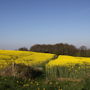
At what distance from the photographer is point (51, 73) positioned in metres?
12.6

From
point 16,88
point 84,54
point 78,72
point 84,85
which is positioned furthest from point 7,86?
point 84,54

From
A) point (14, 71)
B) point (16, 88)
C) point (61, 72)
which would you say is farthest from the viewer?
point (61, 72)

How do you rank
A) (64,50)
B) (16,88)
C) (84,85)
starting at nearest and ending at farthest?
(16,88)
(84,85)
(64,50)

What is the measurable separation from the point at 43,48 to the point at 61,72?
49.5 m

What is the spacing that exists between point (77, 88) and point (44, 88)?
1423 mm

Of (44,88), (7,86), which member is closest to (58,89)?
(44,88)

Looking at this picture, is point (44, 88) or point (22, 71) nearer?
point (44, 88)

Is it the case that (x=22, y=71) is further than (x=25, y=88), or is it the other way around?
(x=22, y=71)

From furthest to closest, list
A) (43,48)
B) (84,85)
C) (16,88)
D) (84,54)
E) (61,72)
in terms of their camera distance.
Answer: (43,48) < (84,54) < (61,72) < (84,85) < (16,88)

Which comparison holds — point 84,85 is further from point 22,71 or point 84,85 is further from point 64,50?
point 64,50

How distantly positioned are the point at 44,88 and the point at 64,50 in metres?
51.2

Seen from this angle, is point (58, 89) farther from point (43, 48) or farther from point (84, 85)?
point (43, 48)

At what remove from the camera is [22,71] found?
35.2ft

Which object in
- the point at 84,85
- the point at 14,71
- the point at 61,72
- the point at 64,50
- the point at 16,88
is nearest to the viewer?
the point at 16,88
